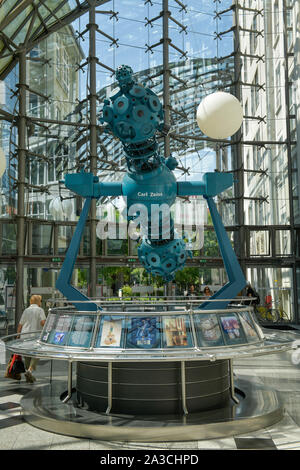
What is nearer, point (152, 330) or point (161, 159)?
point (152, 330)

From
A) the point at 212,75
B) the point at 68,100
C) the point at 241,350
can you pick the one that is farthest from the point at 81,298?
the point at 212,75

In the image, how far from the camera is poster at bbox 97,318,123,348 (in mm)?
5699

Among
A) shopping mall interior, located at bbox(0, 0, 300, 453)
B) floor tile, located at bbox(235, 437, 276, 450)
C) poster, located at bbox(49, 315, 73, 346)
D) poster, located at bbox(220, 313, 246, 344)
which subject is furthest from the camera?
shopping mall interior, located at bbox(0, 0, 300, 453)

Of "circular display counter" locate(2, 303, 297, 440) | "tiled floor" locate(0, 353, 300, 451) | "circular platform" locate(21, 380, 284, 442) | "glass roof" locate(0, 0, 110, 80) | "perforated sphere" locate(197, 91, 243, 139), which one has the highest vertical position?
"glass roof" locate(0, 0, 110, 80)

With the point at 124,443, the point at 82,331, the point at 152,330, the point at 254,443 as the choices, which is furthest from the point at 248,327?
the point at 124,443

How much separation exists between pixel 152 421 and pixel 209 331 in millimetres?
1318

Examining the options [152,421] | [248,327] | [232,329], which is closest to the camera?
[152,421]

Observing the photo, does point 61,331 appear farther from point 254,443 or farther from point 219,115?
point 219,115

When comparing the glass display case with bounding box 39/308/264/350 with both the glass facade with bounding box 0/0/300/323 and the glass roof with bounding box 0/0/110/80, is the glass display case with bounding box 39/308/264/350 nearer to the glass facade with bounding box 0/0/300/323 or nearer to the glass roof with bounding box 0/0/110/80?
the glass facade with bounding box 0/0/300/323

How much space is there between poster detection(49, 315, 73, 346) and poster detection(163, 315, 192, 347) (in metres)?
1.37

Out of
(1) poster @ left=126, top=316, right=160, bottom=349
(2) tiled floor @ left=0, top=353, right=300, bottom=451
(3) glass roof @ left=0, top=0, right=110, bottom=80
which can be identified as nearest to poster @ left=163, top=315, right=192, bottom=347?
(1) poster @ left=126, top=316, right=160, bottom=349

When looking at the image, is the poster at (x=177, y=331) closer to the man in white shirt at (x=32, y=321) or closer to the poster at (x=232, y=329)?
the poster at (x=232, y=329)

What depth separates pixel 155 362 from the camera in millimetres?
5766

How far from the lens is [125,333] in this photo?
5.79m
